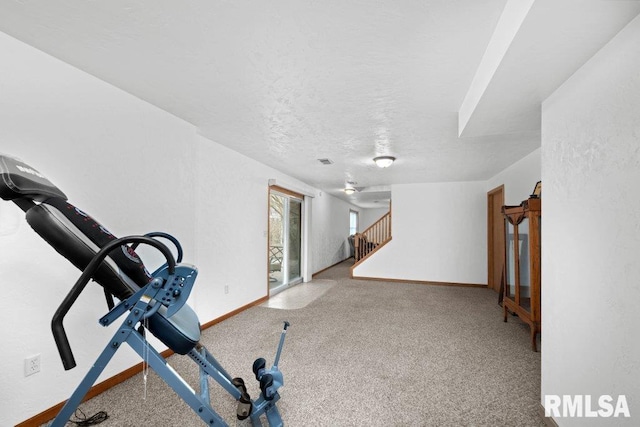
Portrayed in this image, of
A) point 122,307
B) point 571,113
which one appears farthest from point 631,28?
point 122,307

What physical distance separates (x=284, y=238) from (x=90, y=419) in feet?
13.3

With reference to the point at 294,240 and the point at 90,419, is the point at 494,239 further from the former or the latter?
the point at 90,419

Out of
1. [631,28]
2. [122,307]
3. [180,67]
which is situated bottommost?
[122,307]

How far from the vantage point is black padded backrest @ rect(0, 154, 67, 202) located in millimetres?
1038

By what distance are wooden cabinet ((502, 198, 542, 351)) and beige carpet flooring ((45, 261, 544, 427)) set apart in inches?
11.9

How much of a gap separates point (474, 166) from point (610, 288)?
3.74m

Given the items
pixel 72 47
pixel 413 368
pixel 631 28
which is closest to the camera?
pixel 631 28

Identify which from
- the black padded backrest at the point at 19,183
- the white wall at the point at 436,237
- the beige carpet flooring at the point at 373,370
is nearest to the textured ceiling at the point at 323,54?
the black padded backrest at the point at 19,183

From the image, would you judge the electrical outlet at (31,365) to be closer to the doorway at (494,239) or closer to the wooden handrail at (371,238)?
the doorway at (494,239)

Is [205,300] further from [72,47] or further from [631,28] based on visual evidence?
[631,28]

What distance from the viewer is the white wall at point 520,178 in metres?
3.68

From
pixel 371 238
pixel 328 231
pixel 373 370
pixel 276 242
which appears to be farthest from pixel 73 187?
pixel 371 238

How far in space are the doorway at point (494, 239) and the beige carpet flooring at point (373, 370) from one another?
1.47 meters

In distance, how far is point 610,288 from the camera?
124 cm
